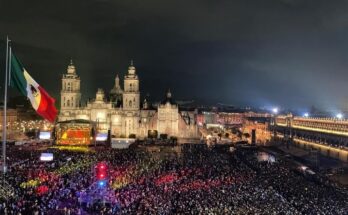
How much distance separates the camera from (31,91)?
67.9 feet

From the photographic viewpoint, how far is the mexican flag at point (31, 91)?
2014 centimetres

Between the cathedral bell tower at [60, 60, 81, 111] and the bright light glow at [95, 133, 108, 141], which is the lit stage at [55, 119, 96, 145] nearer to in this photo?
the bright light glow at [95, 133, 108, 141]

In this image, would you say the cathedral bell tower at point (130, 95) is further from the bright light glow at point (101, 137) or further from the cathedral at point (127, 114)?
the bright light glow at point (101, 137)

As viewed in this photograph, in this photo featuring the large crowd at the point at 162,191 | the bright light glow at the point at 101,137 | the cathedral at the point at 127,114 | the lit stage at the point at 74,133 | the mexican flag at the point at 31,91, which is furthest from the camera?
Result: the cathedral at the point at 127,114

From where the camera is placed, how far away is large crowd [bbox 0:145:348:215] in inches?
906

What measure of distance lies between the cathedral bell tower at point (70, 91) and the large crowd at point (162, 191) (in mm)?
55473

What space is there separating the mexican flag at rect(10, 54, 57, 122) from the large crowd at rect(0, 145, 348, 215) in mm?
5120

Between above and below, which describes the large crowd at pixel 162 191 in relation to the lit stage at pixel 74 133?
below

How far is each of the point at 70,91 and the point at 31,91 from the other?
7683cm

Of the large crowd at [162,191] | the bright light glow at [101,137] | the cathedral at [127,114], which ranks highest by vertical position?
the cathedral at [127,114]

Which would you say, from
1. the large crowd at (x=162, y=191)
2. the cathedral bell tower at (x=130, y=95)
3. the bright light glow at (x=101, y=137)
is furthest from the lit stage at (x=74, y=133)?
the large crowd at (x=162, y=191)

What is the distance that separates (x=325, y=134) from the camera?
7650 cm

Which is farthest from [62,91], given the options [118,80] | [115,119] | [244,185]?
[244,185]

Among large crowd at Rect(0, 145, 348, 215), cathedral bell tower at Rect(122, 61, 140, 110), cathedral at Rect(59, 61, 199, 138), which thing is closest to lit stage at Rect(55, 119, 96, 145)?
cathedral at Rect(59, 61, 199, 138)
